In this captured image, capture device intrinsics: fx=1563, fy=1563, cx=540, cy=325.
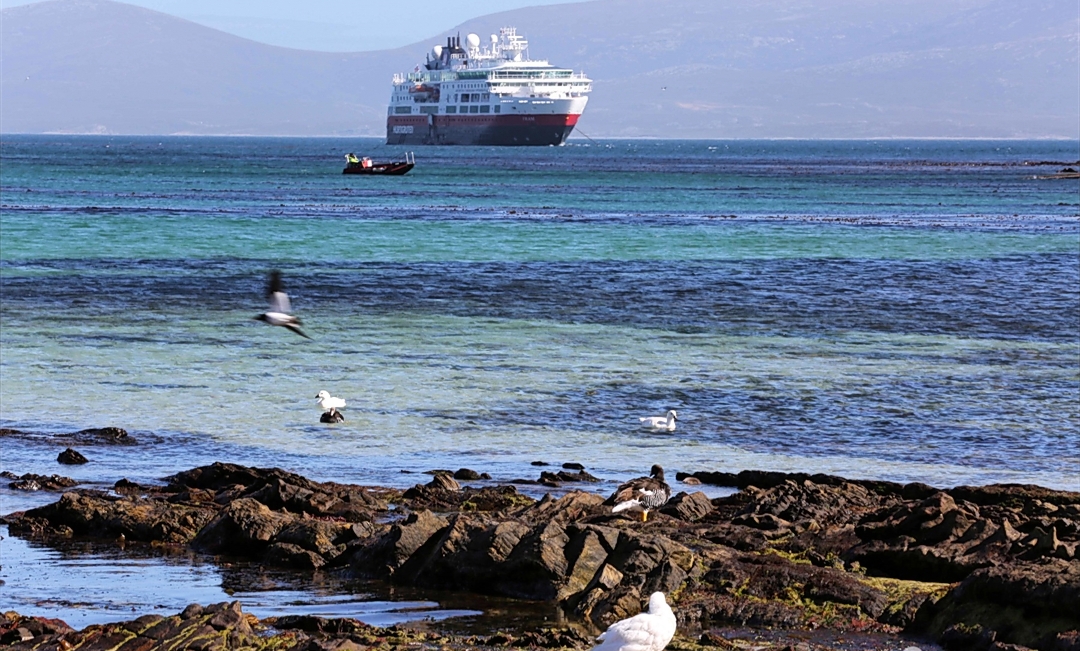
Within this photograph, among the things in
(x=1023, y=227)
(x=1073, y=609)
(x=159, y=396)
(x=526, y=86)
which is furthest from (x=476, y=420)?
(x=526, y=86)

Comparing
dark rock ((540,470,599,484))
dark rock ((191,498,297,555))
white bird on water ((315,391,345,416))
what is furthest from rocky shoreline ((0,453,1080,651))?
white bird on water ((315,391,345,416))

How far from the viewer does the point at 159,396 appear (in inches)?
763

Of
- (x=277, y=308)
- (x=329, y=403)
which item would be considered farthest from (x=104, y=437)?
(x=277, y=308)

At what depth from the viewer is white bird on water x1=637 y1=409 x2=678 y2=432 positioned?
56.6ft

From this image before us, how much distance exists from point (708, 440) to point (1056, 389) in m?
5.99

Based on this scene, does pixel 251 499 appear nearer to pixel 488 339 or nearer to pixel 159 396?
pixel 159 396

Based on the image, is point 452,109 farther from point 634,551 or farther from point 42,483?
point 634,551

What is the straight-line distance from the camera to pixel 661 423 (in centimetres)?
1741

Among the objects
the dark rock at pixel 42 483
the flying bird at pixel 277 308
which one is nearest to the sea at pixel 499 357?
the dark rock at pixel 42 483

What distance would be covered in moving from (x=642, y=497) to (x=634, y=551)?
6.76 ft

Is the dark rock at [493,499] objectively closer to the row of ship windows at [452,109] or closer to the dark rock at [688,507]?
the dark rock at [688,507]

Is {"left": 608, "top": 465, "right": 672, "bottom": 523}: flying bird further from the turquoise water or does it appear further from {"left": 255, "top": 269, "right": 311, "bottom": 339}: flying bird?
{"left": 255, "top": 269, "right": 311, "bottom": 339}: flying bird

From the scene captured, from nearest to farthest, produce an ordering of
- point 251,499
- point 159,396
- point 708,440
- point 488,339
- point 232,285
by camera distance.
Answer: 1. point 251,499
2. point 708,440
3. point 159,396
4. point 488,339
5. point 232,285

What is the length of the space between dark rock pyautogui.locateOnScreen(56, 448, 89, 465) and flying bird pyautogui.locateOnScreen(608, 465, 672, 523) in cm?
550
